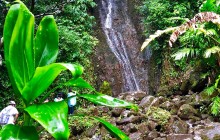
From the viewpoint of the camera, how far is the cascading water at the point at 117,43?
1097 cm

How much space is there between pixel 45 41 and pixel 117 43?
10.9 meters

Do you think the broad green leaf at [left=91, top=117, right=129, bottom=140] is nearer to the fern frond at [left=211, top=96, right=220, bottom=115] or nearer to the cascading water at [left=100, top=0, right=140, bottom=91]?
the fern frond at [left=211, top=96, right=220, bottom=115]

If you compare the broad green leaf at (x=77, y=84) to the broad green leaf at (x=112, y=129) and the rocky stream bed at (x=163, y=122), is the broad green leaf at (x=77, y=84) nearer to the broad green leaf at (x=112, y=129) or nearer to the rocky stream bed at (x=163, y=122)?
the broad green leaf at (x=112, y=129)

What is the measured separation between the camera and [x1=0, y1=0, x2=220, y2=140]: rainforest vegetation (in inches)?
48.6

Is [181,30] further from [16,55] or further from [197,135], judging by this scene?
[16,55]

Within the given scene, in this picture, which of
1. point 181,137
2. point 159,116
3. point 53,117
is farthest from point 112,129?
point 159,116

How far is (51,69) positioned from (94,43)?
986 centimetres

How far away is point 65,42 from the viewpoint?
9719 mm

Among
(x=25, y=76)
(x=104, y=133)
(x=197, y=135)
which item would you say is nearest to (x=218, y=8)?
(x=197, y=135)

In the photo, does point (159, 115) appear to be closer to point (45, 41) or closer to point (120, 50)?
point (45, 41)

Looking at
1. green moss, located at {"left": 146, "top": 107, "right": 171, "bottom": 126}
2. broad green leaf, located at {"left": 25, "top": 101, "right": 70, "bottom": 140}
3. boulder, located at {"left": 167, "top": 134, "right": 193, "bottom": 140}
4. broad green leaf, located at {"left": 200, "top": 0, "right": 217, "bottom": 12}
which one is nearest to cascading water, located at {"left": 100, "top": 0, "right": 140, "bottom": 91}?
green moss, located at {"left": 146, "top": 107, "right": 171, "bottom": 126}

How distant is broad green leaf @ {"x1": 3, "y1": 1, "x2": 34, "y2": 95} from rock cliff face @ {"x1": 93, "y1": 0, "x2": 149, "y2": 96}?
364 inches

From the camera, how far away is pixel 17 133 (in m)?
1.18

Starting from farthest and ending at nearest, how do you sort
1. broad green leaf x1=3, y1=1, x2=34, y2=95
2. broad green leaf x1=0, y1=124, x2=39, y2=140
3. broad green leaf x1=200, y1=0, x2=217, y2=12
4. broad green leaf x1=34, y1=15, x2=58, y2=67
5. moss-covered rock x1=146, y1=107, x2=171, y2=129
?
broad green leaf x1=200, y1=0, x2=217, y2=12, moss-covered rock x1=146, y1=107, x2=171, y2=129, broad green leaf x1=34, y1=15, x2=58, y2=67, broad green leaf x1=3, y1=1, x2=34, y2=95, broad green leaf x1=0, y1=124, x2=39, y2=140
